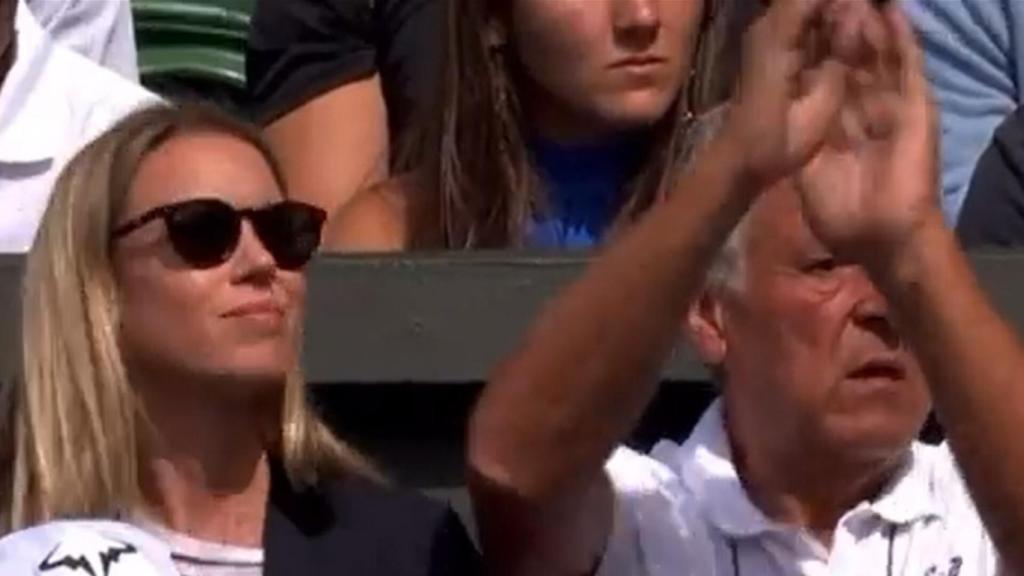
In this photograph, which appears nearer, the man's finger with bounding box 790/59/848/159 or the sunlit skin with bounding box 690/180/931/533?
the man's finger with bounding box 790/59/848/159

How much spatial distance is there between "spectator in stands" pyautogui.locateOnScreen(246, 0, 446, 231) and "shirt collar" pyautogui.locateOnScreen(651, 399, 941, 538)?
3.31ft

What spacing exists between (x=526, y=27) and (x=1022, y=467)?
1.36 meters

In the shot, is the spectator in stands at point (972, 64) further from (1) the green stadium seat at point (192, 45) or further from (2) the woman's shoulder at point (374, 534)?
(2) the woman's shoulder at point (374, 534)

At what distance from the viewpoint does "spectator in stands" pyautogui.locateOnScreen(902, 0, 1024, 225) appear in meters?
4.58

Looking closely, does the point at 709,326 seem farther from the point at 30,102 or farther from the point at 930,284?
the point at 30,102

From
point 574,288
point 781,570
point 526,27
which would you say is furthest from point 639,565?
point 526,27

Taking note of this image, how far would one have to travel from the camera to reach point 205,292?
11.5ft

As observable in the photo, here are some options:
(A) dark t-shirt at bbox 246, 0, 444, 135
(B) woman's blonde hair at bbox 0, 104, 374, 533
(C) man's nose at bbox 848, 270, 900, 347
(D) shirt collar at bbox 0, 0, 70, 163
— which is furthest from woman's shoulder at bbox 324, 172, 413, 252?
(C) man's nose at bbox 848, 270, 900, 347

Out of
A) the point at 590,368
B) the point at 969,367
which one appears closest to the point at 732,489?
the point at 590,368

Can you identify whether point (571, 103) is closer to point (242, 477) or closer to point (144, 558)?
point (242, 477)

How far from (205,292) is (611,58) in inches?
32.4

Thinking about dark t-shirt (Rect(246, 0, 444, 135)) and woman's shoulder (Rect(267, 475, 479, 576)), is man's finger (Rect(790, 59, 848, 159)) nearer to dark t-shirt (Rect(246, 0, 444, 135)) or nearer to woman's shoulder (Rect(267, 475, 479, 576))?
woman's shoulder (Rect(267, 475, 479, 576))

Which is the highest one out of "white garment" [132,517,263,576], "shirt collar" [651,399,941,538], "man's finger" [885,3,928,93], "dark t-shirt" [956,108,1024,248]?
"man's finger" [885,3,928,93]

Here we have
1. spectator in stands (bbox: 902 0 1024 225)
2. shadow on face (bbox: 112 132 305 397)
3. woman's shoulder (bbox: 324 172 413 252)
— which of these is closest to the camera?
shadow on face (bbox: 112 132 305 397)
